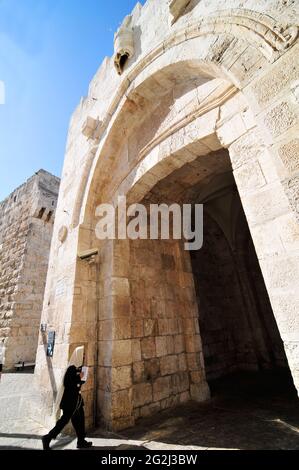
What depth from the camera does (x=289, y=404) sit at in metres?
3.40

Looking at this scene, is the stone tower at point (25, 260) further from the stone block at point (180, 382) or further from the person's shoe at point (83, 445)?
the person's shoe at point (83, 445)

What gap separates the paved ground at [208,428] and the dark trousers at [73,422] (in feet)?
0.65

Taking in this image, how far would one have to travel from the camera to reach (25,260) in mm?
8039

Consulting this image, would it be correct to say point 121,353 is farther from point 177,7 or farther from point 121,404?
point 177,7

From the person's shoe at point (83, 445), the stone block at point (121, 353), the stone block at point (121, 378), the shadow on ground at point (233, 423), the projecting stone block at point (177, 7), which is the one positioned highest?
the projecting stone block at point (177, 7)

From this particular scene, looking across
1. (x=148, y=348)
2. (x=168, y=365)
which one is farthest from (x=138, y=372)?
(x=168, y=365)

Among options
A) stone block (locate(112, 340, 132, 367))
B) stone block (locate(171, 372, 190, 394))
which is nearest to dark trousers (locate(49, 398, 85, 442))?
stone block (locate(112, 340, 132, 367))

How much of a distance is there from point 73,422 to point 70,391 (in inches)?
12.5

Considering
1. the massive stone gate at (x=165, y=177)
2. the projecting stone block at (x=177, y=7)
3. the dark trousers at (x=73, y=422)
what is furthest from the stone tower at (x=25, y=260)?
the projecting stone block at (x=177, y=7)

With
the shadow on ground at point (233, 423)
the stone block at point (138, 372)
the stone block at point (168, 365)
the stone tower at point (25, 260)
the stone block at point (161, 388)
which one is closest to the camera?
the shadow on ground at point (233, 423)

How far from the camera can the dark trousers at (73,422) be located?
2.33m

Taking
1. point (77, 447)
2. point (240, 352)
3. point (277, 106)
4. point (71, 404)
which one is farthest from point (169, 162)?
point (240, 352)

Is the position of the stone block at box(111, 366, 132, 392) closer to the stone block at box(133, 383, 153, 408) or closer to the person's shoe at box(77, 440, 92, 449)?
the stone block at box(133, 383, 153, 408)
